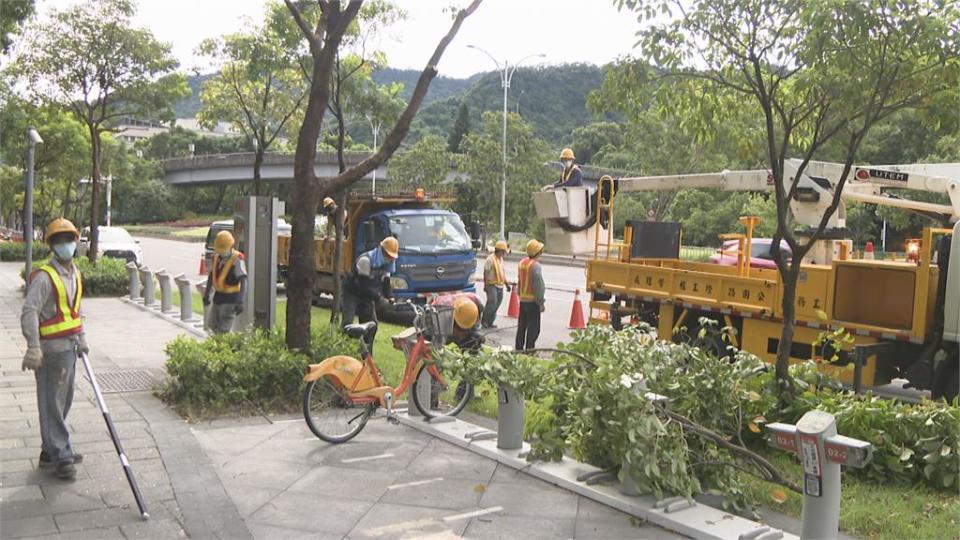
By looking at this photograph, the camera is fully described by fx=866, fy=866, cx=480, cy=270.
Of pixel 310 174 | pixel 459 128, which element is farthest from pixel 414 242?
pixel 459 128

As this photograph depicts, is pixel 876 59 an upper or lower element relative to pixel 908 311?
upper

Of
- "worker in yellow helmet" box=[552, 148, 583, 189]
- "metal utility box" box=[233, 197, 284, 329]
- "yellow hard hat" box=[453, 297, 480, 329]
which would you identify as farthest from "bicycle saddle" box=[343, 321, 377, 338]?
"worker in yellow helmet" box=[552, 148, 583, 189]

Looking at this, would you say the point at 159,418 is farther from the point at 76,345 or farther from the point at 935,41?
the point at 935,41

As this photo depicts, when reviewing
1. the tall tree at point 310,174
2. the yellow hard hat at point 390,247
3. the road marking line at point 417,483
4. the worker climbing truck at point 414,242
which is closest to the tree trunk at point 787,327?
the road marking line at point 417,483

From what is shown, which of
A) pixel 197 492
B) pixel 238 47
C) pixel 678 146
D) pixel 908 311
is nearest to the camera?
pixel 197 492

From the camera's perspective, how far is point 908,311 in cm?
897

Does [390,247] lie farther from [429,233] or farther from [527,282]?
[429,233]

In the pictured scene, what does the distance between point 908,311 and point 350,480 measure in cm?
620

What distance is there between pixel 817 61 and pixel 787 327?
1946mm

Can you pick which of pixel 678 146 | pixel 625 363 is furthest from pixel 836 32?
pixel 678 146

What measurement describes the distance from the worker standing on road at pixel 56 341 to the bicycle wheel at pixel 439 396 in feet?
8.99

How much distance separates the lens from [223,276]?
9.70m

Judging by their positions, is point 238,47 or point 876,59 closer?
point 876,59

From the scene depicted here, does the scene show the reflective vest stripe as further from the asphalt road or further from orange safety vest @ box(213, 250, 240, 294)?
the asphalt road
